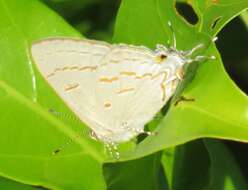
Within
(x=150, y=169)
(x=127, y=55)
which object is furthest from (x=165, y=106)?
(x=150, y=169)

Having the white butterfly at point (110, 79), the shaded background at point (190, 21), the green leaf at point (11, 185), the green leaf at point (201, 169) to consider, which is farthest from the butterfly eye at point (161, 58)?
the green leaf at point (11, 185)

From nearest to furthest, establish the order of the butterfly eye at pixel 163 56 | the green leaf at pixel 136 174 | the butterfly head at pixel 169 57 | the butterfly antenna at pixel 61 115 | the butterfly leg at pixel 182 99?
1. the butterfly leg at pixel 182 99
2. the green leaf at pixel 136 174
3. the butterfly head at pixel 169 57
4. the butterfly eye at pixel 163 56
5. the butterfly antenna at pixel 61 115

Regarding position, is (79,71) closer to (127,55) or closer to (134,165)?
(127,55)

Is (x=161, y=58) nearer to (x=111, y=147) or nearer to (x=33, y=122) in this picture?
(x=111, y=147)

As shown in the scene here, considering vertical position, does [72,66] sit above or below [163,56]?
below

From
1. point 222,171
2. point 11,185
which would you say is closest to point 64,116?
point 11,185

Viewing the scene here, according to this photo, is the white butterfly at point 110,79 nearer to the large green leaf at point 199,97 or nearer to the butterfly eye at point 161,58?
the butterfly eye at point 161,58
